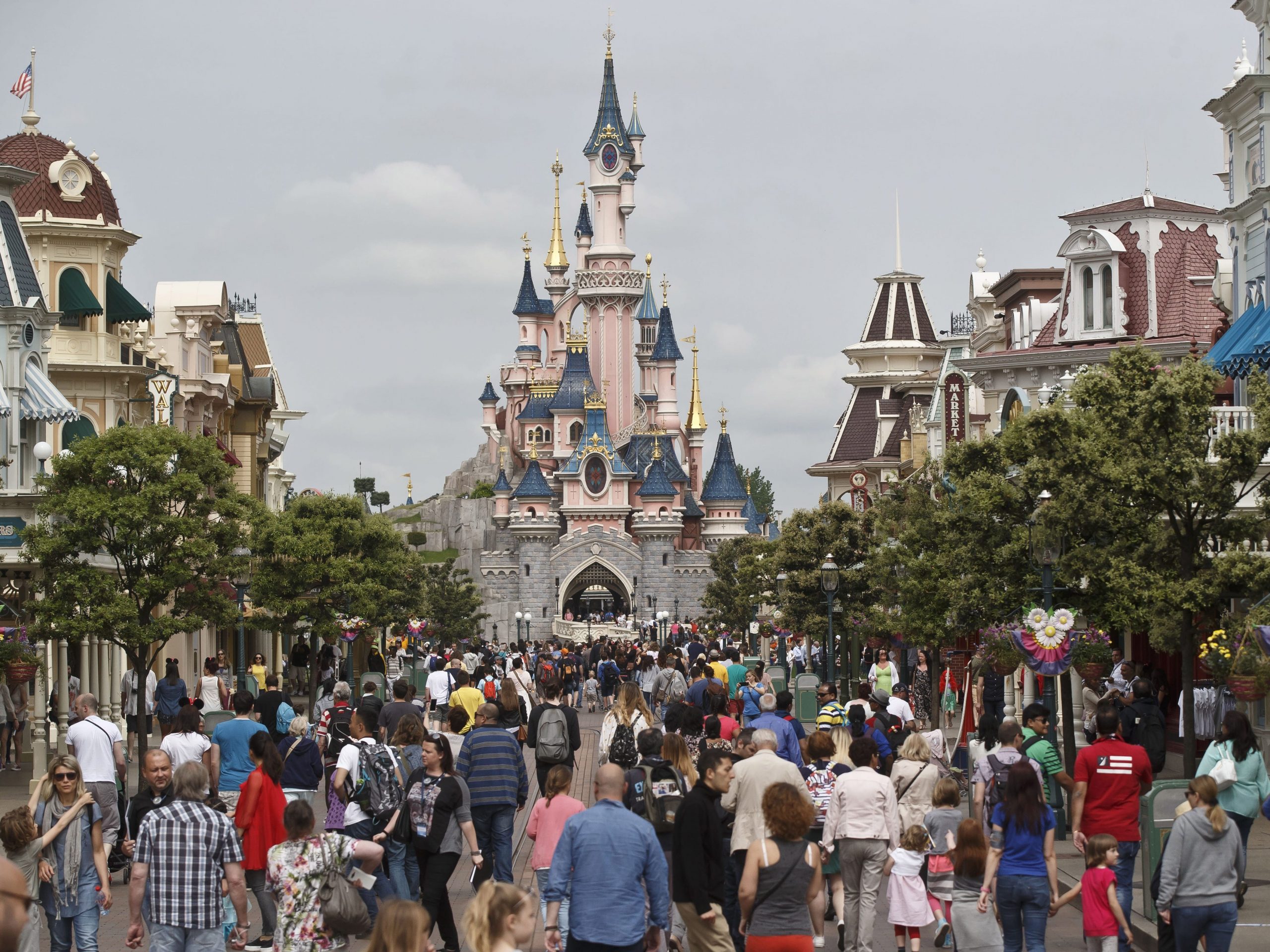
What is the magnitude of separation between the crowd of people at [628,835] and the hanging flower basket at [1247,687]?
2.02 m

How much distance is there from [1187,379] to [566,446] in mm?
102727

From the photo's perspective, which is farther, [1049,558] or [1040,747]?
[1049,558]

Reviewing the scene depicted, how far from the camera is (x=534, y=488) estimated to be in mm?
118250

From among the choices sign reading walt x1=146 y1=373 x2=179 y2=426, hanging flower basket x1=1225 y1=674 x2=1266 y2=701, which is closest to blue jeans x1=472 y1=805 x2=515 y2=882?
hanging flower basket x1=1225 y1=674 x2=1266 y2=701

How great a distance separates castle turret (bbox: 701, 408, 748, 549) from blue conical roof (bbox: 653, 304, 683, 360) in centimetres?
1031

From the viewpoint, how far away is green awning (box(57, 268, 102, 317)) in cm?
3666

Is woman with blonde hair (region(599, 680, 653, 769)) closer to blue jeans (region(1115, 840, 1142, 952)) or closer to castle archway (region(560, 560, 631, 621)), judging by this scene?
blue jeans (region(1115, 840, 1142, 952))

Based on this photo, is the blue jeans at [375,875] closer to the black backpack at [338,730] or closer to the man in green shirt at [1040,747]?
the black backpack at [338,730]

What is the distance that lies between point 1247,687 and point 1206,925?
8.16 meters

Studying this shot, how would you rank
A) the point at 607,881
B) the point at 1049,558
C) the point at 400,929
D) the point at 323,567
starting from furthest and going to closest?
the point at 323,567 → the point at 1049,558 → the point at 607,881 → the point at 400,929

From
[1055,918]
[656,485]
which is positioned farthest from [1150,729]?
[656,485]

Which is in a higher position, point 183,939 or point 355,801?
point 355,801

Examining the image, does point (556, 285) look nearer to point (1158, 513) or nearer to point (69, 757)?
point (1158, 513)

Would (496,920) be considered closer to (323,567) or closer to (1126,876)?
(1126,876)
